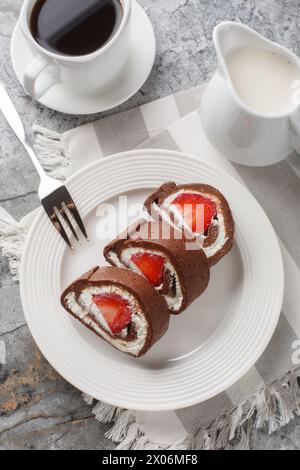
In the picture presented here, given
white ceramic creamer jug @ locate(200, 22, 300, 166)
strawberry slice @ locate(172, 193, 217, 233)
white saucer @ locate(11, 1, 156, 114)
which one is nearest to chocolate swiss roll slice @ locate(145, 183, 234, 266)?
strawberry slice @ locate(172, 193, 217, 233)

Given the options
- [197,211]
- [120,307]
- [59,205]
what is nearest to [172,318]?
[120,307]

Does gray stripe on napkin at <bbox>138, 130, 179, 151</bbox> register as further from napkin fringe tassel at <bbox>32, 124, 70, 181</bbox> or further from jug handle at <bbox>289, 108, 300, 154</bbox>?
jug handle at <bbox>289, 108, 300, 154</bbox>

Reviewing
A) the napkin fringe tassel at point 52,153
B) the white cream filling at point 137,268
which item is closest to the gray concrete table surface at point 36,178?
the napkin fringe tassel at point 52,153

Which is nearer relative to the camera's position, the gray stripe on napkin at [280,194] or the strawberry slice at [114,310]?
the strawberry slice at [114,310]

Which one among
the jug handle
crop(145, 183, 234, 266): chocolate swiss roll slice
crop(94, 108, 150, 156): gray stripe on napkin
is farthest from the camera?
crop(94, 108, 150, 156): gray stripe on napkin

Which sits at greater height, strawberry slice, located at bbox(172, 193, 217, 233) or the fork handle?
the fork handle

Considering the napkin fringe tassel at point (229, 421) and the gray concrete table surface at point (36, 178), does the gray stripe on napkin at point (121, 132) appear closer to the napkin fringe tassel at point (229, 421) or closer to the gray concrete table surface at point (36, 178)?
the gray concrete table surface at point (36, 178)
